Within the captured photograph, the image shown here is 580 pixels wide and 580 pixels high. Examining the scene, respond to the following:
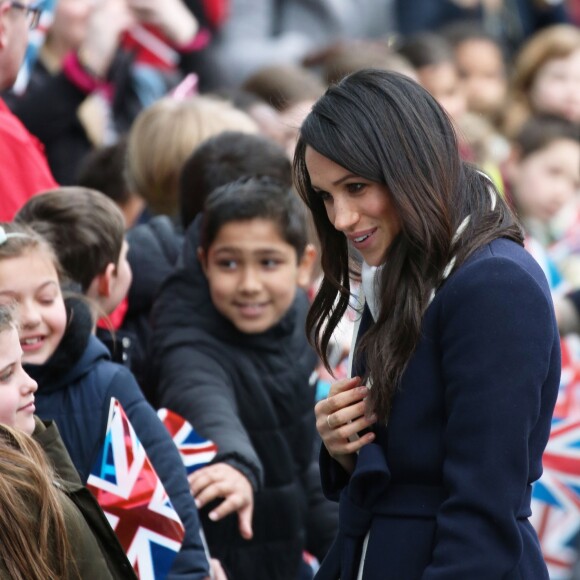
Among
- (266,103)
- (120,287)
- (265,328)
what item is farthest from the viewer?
(266,103)

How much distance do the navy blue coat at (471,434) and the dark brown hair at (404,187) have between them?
0.04 m

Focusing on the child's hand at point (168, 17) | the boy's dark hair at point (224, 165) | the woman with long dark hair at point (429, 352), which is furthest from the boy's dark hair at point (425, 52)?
the woman with long dark hair at point (429, 352)

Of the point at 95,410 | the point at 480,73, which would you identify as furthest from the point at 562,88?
the point at 95,410

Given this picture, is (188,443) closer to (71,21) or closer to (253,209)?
(253,209)

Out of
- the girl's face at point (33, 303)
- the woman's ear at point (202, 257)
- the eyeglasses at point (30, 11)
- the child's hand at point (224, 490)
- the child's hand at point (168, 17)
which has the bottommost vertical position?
the child's hand at point (224, 490)

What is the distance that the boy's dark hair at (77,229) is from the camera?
370 centimetres

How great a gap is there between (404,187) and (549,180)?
4662 millimetres

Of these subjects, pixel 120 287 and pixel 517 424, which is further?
pixel 120 287

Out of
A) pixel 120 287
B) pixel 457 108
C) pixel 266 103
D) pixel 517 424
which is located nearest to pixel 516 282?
pixel 517 424

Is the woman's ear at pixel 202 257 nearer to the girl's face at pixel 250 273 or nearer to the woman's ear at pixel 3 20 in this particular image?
the girl's face at pixel 250 273

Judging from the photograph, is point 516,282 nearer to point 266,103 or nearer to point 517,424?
point 517,424

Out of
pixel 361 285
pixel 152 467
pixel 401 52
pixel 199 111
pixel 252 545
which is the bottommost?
pixel 252 545

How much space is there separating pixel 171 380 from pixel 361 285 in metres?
1.21

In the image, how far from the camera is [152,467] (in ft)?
10.7
